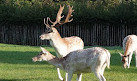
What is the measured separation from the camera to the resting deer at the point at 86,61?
998 centimetres

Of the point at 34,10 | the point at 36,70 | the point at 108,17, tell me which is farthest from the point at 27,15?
the point at 36,70

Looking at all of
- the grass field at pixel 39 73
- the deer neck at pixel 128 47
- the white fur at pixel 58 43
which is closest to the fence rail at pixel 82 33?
the grass field at pixel 39 73

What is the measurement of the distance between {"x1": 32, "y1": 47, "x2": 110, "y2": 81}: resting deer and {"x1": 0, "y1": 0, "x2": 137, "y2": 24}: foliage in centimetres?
2246

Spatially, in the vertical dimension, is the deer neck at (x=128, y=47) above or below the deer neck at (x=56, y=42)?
below

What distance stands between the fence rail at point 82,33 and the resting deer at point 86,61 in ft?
77.6

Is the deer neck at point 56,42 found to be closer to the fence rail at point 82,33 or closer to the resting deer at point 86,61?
the resting deer at point 86,61

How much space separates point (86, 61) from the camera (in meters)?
10.2

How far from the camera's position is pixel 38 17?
115 ft

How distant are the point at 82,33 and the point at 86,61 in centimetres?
2506

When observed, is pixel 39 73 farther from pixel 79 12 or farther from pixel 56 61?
pixel 79 12

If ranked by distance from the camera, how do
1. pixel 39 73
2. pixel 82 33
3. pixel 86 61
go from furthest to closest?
pixel 82 33 → pixel 39 73 → pixel 86 61

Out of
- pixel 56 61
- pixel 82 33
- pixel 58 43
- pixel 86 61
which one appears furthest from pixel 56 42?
pixel 82 33

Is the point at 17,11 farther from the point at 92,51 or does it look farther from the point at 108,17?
the point at 92,51

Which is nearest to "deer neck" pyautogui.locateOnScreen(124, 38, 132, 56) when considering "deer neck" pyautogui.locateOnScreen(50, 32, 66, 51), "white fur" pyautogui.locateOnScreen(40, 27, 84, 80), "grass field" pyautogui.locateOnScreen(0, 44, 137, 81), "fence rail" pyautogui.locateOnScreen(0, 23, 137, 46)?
"grass field" pyautogui.locateOnScreen(0, 44, 137, 81)
